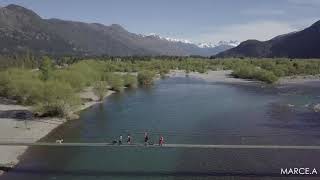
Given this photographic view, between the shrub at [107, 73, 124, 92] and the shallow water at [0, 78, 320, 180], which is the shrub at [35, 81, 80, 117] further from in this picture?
the shrub at [107, 73, 124, 92]

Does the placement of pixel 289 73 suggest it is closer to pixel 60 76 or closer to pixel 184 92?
pixel 184 92

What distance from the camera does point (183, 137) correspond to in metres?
36.3

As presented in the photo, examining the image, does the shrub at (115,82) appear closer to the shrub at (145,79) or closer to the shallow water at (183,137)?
the shrub at (145,79)

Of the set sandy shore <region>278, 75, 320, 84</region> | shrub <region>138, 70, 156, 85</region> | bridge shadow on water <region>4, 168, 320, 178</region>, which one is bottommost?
bridge shadow on water <region>4, 168, 320, 178</region>

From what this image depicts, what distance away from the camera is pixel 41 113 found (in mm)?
46469

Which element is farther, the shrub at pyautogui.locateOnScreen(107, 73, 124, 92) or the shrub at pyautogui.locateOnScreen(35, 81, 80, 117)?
the shrub at pyautogui.locateOnScreen(107, 73, 124, 92)

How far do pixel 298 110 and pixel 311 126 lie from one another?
1009cm

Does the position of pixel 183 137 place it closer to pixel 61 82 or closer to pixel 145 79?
pixel 61 82

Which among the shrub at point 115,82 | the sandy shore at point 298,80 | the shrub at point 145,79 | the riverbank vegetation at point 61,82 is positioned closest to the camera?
the riverbank vegetation at point 61,82

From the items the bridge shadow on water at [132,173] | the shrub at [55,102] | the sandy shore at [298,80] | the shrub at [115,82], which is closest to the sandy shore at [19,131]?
the shrub at [55,102]

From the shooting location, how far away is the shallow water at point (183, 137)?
2786 centimetres

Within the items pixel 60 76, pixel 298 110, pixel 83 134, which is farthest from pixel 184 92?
pixel 83 134

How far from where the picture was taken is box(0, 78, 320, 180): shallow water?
1097 inches

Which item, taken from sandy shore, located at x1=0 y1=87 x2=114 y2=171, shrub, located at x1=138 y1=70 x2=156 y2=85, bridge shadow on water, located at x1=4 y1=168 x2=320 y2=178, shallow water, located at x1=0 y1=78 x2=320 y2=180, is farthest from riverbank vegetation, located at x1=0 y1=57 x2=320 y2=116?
bridge shadow on water, located at x1=4 y1=168 x2=320 y2=178
